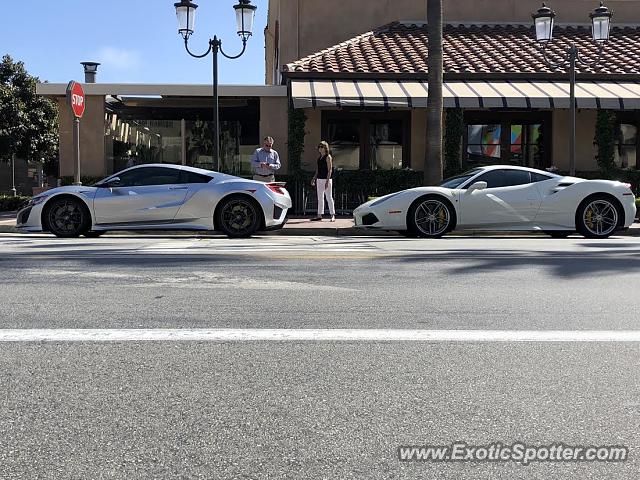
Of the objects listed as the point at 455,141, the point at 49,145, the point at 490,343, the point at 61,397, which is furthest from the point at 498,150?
the point at 49,145

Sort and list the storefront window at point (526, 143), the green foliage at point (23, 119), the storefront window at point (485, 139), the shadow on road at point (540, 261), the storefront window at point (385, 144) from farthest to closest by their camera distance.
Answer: the green foliage at point (23, 119) → the storefront window at point (526, 143) → the storefront window at point (485, 139) → the storefront window at point (385, 144) → the shadow on road at point (540, 261)

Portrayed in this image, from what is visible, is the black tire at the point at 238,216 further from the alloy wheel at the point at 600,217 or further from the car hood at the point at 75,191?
the alloy wheel at the point at 600,217

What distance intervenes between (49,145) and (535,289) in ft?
144

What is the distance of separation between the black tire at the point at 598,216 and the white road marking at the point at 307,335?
8259mm

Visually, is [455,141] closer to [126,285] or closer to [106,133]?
[106,133]

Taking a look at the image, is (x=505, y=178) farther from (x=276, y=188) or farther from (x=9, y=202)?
(x=9, y=202)

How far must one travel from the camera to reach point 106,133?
836 inches

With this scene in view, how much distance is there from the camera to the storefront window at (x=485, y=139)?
21.7 m

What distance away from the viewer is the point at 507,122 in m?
21.7

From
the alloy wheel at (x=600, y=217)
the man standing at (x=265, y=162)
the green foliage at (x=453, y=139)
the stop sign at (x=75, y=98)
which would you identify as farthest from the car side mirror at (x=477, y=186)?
the stop sign at (x=75, y=98)

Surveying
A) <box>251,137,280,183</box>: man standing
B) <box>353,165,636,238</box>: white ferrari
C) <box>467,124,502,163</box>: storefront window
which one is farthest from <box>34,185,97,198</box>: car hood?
<box>467,124,502,163</box>: storefront window

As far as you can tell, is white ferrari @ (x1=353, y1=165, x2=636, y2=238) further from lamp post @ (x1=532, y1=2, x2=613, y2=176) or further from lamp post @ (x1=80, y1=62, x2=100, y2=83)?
lamp post @ (x1=80, y1=62, x2=100, y2=83)

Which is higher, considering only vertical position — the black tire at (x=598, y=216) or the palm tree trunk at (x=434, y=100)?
the palm tree trunk at (x=434, y=100)

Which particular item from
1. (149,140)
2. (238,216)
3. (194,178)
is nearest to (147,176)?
(194,178)
